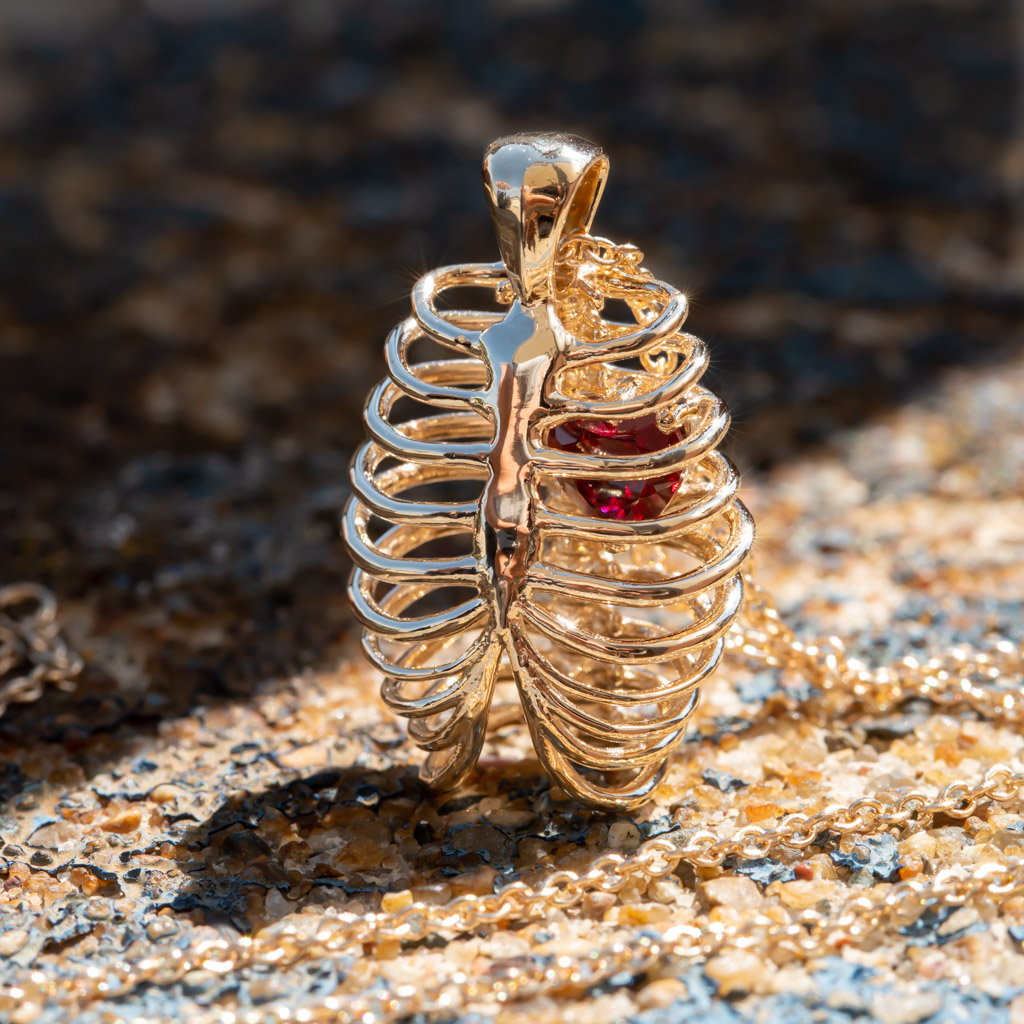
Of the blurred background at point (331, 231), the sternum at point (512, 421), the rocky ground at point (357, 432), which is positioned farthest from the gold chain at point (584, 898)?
the blurred background at point (331, 231)

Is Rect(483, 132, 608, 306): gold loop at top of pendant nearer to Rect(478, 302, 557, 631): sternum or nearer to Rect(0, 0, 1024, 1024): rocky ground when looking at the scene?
Rect(478, 302, 557, 631): sternum

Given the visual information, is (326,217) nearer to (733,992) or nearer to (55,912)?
(55,912)

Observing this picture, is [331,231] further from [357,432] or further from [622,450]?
[622,450]

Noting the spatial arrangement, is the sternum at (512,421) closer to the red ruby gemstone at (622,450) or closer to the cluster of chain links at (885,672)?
the red ruby gemstone at (622,450)

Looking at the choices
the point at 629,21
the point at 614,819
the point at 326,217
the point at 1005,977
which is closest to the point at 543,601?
the point at 614,819

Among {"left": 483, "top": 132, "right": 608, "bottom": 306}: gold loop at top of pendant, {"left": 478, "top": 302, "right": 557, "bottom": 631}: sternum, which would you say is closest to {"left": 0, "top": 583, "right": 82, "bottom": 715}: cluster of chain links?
{"left": 478, "top": 302, "right": 557, "bottom": 631}: sternum

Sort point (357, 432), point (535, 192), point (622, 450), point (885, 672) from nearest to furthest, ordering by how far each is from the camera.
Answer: point (535, 192) < point (622, 450) < point (885, 672) < point (357, 432)

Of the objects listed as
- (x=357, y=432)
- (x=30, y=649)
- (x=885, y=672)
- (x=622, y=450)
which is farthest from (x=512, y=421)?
(x=357, y=432)
